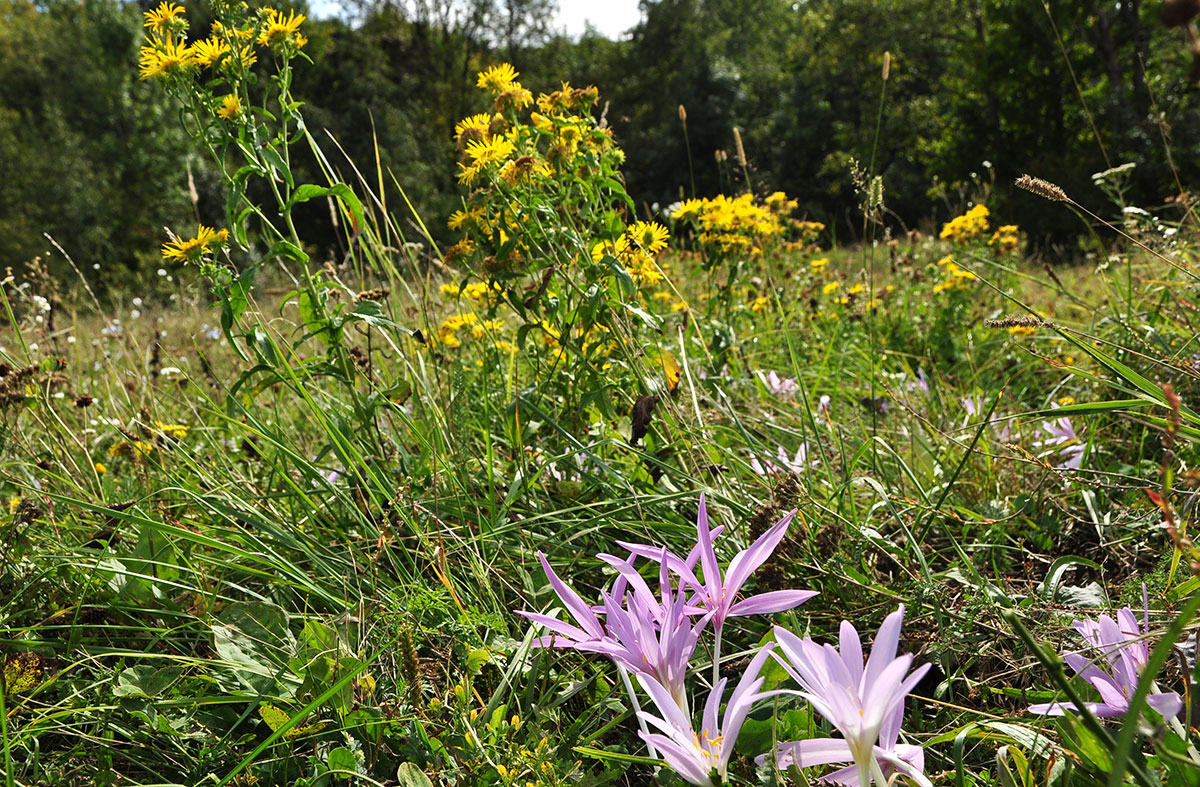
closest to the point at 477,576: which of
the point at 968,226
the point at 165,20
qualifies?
the point at 165,20

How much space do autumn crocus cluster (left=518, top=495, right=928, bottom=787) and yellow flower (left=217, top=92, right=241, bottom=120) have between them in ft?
3.69

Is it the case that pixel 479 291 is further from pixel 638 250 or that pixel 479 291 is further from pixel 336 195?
pixel 336 195

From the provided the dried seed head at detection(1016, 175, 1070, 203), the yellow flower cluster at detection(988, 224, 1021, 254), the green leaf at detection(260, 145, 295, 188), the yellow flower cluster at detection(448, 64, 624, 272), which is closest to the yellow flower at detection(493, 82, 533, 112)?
the yellow flower cluster at detection(448, 64, 624, 272)

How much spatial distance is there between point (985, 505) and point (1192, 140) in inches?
498

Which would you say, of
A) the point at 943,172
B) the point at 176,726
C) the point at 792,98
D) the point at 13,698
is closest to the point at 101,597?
the point at 13,698

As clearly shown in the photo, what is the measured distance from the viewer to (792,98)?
17.9m

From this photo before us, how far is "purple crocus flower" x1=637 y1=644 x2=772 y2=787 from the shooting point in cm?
52

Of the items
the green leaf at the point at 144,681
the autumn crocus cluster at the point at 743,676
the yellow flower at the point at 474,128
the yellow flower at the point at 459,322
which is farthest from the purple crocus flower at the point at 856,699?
the yellow flower at the point at 459,322

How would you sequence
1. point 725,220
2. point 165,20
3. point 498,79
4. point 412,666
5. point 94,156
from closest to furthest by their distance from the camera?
point 412,666 < point 165,20 < point 498,79 < point 725,220 < point 94,156

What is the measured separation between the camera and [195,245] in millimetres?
1329

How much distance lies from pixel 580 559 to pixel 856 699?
0.72 m

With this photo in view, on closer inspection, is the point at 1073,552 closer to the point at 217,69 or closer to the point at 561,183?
the point at 561,183

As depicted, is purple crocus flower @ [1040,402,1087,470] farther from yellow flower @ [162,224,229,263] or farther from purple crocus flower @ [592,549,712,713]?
yellow flower @ [162,224,229,263]

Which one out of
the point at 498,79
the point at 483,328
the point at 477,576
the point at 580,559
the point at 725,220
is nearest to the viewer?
the point at 477,576
